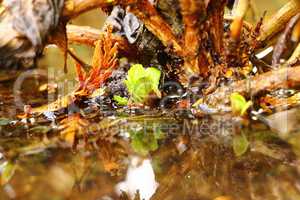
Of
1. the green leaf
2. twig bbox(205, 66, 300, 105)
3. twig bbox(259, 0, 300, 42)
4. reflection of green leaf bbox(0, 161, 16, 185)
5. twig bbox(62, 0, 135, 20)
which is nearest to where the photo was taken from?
reflection of green leaf bbox(0, 161, 16, 185)

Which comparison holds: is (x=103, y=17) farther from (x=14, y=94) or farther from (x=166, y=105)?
(x=166, y=105)

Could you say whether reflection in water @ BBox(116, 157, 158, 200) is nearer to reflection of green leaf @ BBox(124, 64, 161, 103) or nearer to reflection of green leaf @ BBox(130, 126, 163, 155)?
reflection of green leaf @ BBox(130, 126, 163, 155)

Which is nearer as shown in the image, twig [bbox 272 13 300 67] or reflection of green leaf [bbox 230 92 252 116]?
reflection of green leaf [bbox 230 92 252 116]

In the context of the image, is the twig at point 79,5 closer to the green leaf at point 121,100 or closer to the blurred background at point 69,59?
the green leaf at point 121,100

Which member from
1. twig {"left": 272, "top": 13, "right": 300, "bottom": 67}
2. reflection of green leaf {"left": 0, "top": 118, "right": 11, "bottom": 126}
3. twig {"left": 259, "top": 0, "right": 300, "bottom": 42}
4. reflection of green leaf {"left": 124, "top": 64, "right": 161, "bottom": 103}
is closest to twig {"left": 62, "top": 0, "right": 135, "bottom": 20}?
reflection of green leaf {"left": 124, "top": 64, "right": 161, "bottom": 103}

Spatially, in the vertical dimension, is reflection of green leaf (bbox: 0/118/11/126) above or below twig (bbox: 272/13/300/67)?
below

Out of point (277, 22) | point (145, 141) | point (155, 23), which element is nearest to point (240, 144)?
point (145, 141)

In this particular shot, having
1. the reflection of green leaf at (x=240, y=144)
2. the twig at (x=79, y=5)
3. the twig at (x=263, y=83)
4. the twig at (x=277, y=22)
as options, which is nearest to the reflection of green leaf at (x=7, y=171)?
the twig at (x=79, y=5)
